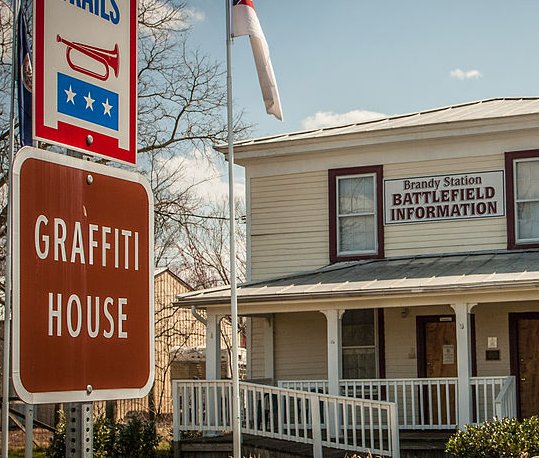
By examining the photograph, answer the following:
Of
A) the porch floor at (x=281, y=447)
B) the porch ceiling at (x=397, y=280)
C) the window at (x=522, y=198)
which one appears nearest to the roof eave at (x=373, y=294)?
the porch ceiling at (x=397, y=280)

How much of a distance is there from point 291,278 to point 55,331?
1903cm

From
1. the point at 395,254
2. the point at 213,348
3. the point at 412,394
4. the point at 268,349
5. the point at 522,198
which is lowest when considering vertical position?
the point at 412,394

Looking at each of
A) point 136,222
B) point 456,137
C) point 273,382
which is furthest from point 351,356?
point 136,222

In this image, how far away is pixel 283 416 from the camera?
61.6ft

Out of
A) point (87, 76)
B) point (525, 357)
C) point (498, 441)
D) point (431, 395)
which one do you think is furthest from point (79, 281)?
point (525, 357)

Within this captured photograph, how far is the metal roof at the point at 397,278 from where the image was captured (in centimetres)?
1770

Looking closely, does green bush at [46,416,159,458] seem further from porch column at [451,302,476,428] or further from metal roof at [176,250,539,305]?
porch column at [451,302,476,428]

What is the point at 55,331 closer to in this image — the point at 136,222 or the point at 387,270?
the point at 136,222

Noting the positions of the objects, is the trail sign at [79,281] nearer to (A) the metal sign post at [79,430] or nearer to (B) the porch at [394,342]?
(A) the metal sign post at [79,430]

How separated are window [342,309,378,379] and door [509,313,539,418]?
290 cm

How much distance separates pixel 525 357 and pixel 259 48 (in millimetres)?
8364

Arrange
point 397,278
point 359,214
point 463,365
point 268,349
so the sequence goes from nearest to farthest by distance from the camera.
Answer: point 463,365, point 397,278, point 359,214, point 268,349

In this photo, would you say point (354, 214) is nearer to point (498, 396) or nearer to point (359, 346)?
point (359, 346)

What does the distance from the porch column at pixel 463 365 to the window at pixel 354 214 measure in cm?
367
